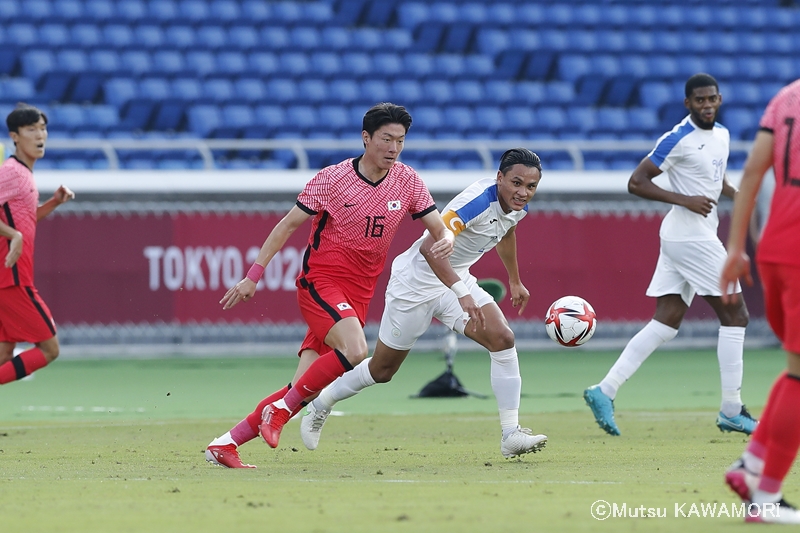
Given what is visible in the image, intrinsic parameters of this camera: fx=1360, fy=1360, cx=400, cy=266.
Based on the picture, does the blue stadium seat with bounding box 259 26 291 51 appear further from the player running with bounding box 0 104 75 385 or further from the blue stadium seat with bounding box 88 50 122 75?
the player running with bounding box 0 104 75 385

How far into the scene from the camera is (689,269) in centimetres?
987

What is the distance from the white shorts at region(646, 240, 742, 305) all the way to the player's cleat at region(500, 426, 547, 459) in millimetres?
2498

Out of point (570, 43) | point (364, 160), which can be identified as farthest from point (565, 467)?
point (570, 43)

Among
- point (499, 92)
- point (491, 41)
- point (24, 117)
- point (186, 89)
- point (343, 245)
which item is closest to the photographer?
point (343, 245)

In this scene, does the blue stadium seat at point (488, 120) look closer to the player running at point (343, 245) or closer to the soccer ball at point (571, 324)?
the soccer ball at point (571, 324)

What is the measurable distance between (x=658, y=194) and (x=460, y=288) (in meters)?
2.58

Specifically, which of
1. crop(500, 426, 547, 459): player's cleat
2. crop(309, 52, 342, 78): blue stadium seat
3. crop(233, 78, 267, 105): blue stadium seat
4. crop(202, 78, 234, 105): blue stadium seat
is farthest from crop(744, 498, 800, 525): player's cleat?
crop(309, 52, 342, 78): blue stadium seat

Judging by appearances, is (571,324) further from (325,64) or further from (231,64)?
(325,64)

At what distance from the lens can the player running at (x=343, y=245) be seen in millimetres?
7777

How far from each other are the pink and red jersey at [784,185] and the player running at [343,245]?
2530mm

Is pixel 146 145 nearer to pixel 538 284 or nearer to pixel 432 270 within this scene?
pixel 538 284

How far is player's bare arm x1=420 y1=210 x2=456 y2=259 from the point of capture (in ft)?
24.8

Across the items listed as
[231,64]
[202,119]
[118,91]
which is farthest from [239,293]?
[231,64]

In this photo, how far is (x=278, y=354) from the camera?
18375 mm
